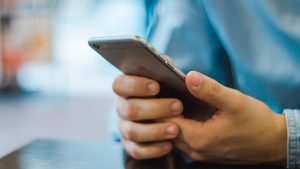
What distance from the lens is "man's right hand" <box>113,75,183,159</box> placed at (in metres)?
0.37

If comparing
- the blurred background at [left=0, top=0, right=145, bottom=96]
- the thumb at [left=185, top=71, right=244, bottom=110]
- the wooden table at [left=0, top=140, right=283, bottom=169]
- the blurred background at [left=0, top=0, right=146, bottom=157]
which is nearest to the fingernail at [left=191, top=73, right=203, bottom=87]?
the thumb at [left=185, top=71, right=244, bottom=110]

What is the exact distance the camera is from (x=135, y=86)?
37 centimetres

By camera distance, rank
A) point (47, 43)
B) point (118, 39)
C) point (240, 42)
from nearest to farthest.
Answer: point (118, 39) → point (240, 42) → point (47, 43)

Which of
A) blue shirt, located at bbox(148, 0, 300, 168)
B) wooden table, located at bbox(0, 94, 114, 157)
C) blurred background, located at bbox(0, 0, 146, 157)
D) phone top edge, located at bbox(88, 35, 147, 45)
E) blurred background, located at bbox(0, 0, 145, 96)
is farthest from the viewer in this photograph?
blurred background, located at bbox(0, 0, 145, 96)

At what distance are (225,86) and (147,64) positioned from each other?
3.5 inches

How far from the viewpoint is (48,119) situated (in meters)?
1.86

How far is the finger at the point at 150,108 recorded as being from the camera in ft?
1.21

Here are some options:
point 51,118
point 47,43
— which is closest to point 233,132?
point 51,118

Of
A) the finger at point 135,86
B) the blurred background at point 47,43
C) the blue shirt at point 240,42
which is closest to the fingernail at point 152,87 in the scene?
the finger at point 135,86

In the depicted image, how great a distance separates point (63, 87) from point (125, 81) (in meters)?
2.19

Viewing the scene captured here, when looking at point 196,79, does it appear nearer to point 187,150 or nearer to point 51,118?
point 187,150

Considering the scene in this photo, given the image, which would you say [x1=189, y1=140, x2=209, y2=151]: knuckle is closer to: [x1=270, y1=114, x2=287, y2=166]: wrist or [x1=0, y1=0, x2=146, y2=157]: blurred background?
[x1=270, y1=114, x2=287, y2=166]: wrist

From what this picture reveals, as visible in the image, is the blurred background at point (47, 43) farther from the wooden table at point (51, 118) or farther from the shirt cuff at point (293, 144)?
the shirt cuff at point (293, 144)

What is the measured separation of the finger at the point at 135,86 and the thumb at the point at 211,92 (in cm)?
5
